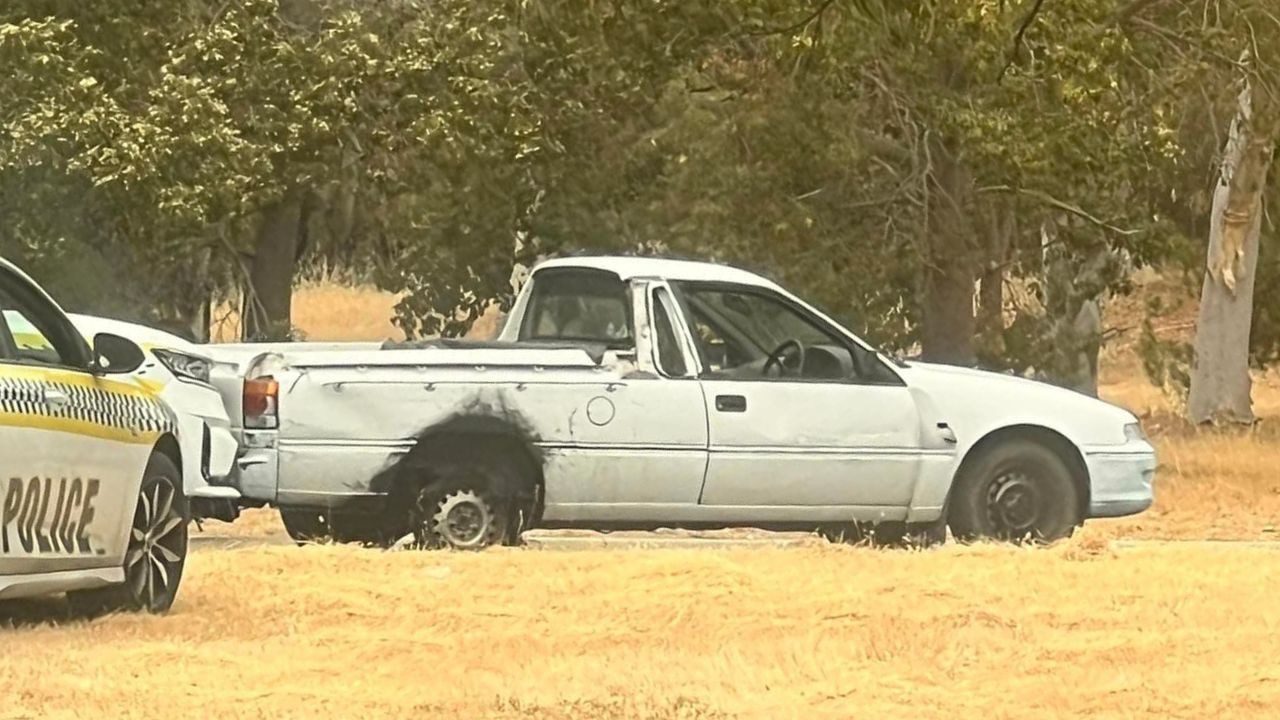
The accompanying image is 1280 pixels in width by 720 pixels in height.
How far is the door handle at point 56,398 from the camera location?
10.2 metres

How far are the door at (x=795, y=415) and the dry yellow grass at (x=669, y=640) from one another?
893 millimetres

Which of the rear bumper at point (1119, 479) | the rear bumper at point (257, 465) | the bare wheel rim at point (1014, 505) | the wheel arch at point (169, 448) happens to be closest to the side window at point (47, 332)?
the wheel arch at point (169, 448)

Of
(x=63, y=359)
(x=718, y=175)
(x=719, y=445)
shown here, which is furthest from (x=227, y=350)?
(x=718, y=175)

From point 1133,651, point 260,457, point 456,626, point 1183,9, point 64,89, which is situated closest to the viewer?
point 1133,651

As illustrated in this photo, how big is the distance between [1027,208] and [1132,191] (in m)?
1.84

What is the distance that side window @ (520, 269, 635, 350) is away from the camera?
15.0 meters

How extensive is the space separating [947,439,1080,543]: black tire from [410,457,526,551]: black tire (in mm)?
2632

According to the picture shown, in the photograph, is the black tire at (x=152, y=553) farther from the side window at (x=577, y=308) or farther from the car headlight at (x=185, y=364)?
the side window at (x=577, y=308)

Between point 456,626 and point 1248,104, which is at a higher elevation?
point 1248,104

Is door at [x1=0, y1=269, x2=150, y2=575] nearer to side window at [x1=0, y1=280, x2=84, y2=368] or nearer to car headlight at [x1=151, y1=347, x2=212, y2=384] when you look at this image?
side window at [x1=0, y1=280, x2=84, y2=368]

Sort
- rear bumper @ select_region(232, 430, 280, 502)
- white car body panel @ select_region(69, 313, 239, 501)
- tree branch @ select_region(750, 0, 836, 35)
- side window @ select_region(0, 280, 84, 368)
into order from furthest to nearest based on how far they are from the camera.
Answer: tree branch @ select_region(750, 0, 836, 35) → rear bumper @ select_region(232, 430, 280, 502) → white car body panel @ select_region(69, 313, 239, 501) → side window @ select_region(0, 280, 84, 368)

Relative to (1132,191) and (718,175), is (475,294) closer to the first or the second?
(718,175)

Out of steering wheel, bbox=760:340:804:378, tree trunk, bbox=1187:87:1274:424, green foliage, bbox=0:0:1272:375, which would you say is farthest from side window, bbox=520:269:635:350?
tree trunk, bbox=1187:87:1274:424

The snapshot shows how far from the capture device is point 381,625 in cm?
1088
